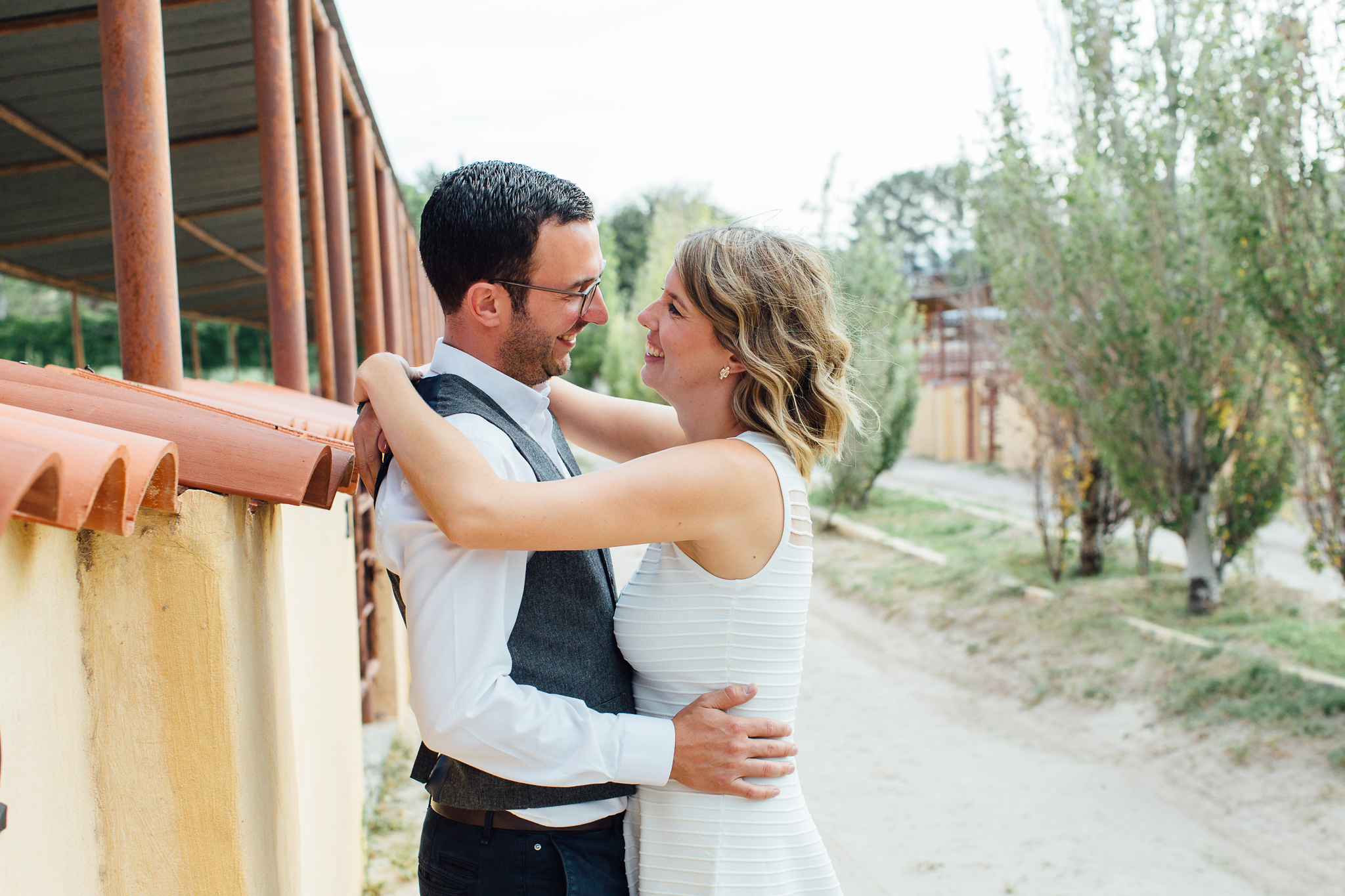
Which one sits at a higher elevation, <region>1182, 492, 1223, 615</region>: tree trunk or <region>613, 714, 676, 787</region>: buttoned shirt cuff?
<region>613, 714, 676, 787</region>: buttoned shirt cuff

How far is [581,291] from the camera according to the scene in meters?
1.80

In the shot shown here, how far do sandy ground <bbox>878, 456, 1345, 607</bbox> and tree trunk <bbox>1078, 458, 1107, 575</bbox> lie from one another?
0.77m

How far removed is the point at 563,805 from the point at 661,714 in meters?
0.23

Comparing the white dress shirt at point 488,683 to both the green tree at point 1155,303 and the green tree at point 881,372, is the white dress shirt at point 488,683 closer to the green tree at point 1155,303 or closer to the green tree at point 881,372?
the green tree at point 1155,303

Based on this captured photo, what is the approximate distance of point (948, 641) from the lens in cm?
833

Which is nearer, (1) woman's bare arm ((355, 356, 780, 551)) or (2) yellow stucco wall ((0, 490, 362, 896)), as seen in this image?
(2) yellow stucco wall ((0, 490, 362, 896))

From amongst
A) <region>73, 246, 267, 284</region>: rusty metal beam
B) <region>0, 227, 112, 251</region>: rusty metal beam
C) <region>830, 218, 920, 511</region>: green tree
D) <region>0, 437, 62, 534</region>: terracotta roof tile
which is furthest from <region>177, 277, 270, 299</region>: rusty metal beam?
<region>0, 437, 62, 534</region>: terracotta roof tile

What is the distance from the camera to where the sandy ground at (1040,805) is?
4.41 m

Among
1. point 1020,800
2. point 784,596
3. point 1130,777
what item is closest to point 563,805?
point 784,596

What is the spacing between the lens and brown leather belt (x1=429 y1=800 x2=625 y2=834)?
1622 mm

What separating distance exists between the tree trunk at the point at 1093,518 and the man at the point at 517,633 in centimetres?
850

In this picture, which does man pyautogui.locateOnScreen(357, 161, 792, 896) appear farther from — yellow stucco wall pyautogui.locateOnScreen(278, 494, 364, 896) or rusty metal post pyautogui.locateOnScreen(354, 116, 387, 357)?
rusty metal post pyautogui.locateOnScreen(354, 116, 387, 357)

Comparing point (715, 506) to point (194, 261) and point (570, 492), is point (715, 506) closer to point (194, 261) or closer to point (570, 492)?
point (570, 492)

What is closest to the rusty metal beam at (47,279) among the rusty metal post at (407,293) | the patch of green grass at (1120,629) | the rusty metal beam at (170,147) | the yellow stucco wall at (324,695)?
the rusty metal post at (407,293)
